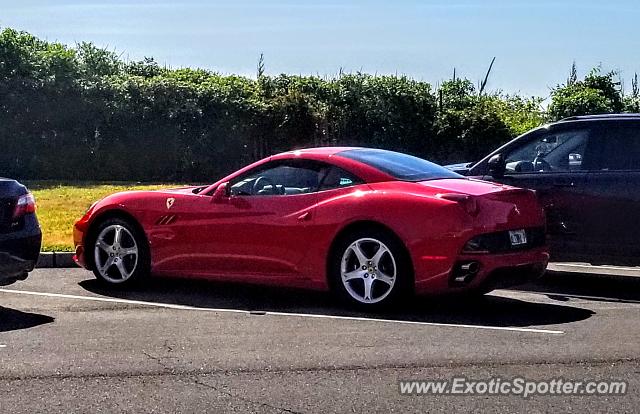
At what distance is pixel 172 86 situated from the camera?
2434 centimetres

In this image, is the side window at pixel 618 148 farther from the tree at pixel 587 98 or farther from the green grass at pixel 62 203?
the tree at pixel 587 98

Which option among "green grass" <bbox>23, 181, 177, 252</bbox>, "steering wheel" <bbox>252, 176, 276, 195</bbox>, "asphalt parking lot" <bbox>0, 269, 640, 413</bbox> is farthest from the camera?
"green grass" <bbox>23, 181, 177, 252</bbox>

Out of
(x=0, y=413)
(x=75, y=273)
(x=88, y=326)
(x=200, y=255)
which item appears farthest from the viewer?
(x=75, y=273)

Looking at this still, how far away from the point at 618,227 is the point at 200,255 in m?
3.79

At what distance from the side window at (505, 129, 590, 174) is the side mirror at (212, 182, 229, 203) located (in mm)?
2913

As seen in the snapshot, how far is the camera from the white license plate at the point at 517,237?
9055mm

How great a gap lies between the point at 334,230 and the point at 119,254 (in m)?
2.30

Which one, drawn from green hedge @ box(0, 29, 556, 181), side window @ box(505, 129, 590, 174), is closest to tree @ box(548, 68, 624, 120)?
green hedge @ box(0, 29, 556, 181)

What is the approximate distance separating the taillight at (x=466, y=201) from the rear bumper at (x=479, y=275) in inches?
13.7

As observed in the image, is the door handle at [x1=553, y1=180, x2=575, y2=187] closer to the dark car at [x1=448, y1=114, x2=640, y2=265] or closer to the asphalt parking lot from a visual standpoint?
the dark car at [x1=448, y1=114, x2=640, y2=265]

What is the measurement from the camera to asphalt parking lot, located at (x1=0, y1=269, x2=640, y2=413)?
6.16 m

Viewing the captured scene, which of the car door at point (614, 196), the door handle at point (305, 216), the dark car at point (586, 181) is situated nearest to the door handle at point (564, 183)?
the dark car at point (586, 181)

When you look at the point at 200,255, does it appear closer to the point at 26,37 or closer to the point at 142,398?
the point at 142,398

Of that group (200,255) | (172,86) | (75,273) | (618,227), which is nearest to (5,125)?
(172,86)
